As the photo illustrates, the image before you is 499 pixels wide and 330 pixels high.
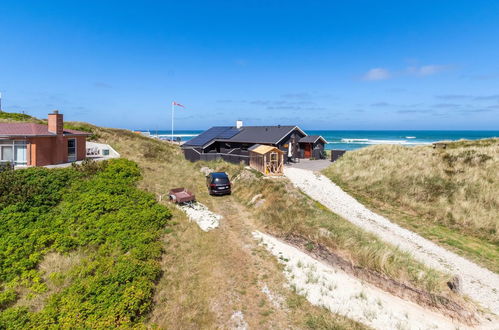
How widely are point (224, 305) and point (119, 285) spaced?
4185 millimetres

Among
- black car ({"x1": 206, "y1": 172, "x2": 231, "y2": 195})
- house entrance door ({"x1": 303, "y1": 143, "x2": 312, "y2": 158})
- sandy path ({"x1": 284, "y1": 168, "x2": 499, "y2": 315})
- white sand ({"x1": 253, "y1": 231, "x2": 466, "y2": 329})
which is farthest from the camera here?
house entrance door ({"x1": 303, "y1": 143, "x2": 312, "y2": 158})

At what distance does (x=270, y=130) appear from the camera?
126ft

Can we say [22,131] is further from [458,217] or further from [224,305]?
[458,217]

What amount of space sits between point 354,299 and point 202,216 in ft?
34.5

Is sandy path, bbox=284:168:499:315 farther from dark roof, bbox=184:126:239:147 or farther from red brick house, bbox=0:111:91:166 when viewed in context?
red brick house, bbox=0:111:91:166

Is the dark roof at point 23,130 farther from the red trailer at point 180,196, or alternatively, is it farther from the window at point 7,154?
the red trailer at point 180,196

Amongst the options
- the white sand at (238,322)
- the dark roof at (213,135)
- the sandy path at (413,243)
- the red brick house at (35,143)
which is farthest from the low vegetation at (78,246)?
the dark roof at (213,135)

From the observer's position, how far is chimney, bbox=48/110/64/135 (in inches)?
877

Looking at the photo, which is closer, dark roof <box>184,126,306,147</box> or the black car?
the black car

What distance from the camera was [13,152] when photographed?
20.8m

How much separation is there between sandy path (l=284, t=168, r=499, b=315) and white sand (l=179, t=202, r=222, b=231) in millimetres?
9573

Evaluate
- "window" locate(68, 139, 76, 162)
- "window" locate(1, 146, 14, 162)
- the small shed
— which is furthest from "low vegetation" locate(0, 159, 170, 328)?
the small shed

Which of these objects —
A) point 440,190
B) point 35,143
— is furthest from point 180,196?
point 440,190

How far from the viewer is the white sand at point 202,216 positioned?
1550cm
